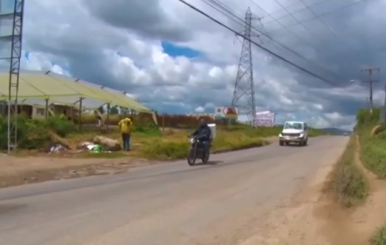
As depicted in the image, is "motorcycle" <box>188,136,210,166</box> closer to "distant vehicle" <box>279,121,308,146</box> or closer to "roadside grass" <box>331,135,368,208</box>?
"roadside grass" <box>331,135,368,208</box>

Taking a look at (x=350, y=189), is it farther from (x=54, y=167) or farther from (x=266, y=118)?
(x=266, y=118)

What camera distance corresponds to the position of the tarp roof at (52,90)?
1727 inches

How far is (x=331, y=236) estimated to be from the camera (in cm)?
873

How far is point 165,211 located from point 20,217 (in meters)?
2.61

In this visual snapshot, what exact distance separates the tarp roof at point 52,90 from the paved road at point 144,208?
27.7 m

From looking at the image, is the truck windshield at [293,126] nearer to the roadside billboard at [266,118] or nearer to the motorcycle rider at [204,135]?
the motorcycle rider at [204,135]

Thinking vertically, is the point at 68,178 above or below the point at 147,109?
below

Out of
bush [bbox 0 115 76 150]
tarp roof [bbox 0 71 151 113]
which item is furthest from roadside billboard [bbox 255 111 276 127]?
bush [bbox 0 115 76 150]

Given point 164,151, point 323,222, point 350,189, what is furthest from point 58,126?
point 323,222

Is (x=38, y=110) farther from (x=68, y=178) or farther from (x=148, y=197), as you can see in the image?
(x=148, y=197)

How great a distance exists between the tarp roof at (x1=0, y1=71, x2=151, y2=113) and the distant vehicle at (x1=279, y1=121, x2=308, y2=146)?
625 inches

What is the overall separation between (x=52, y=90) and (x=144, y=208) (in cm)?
3679

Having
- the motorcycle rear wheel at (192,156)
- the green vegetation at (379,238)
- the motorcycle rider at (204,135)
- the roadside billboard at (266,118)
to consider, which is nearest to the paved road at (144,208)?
the green vegetation at (379,238)

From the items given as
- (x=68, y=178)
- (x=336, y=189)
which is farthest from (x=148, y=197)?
(x=68, y=178)
